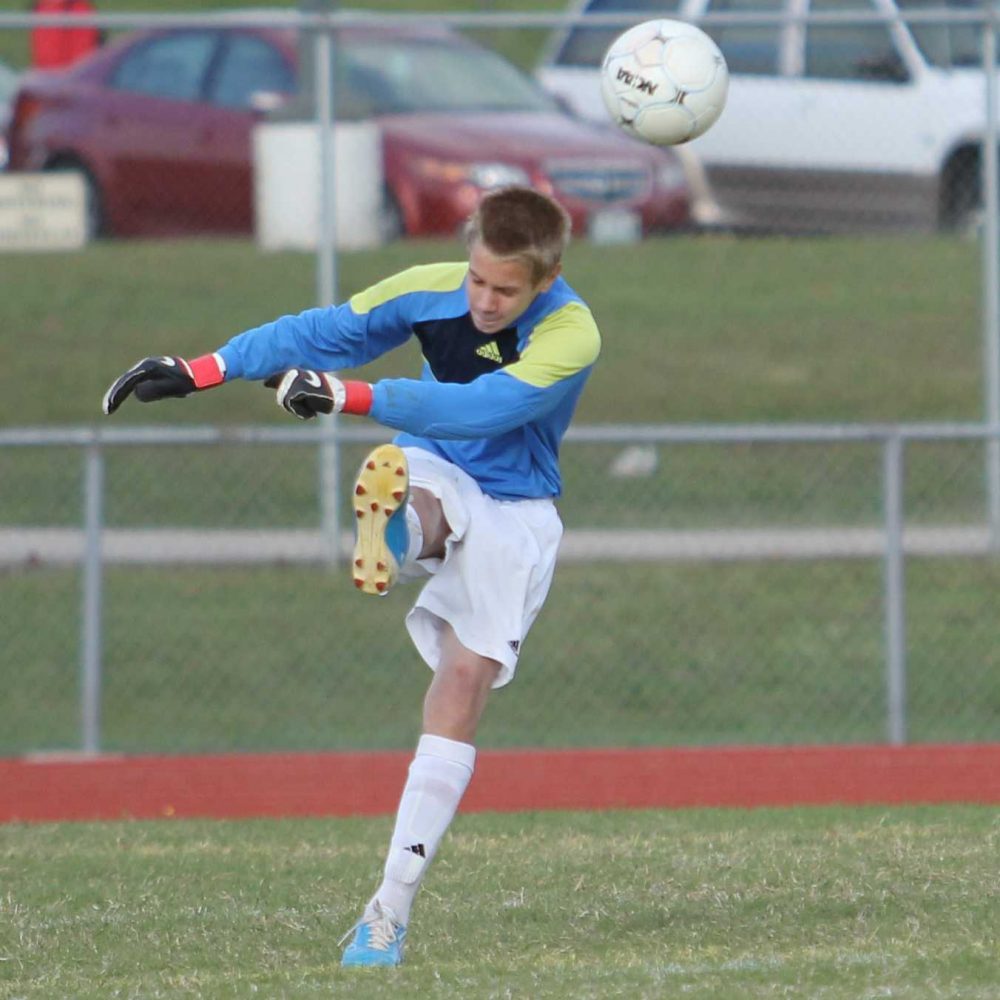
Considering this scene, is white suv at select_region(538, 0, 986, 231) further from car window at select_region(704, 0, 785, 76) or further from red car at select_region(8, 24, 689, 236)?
red car at select_region(8, 24, 689, 236)

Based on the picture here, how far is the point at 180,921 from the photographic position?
5461 mm

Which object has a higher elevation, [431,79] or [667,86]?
[667,86]

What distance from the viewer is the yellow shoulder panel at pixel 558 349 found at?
5000mm

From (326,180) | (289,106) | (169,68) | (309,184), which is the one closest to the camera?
(326,180)

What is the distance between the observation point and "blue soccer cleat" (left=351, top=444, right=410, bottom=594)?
4.89m

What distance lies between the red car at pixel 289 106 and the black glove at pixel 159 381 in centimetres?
664

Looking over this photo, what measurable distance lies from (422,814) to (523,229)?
1.38 meters

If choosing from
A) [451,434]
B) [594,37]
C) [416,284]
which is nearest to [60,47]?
[594,37]

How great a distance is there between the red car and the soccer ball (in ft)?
18.1

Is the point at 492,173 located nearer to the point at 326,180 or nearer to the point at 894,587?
the point at 326,180

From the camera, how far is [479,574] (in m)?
5.13

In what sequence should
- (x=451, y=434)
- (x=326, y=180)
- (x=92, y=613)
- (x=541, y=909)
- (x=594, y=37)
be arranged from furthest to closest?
(x=594, y=37) → (x=326, y=180) → (x=92, y=613) → (x=541, y=909) → (x=451, y=434)

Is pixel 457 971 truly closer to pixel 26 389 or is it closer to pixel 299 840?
pixel 299 840

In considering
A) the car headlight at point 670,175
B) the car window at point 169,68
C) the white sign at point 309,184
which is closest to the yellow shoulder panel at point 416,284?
the white sign at point 309,184
